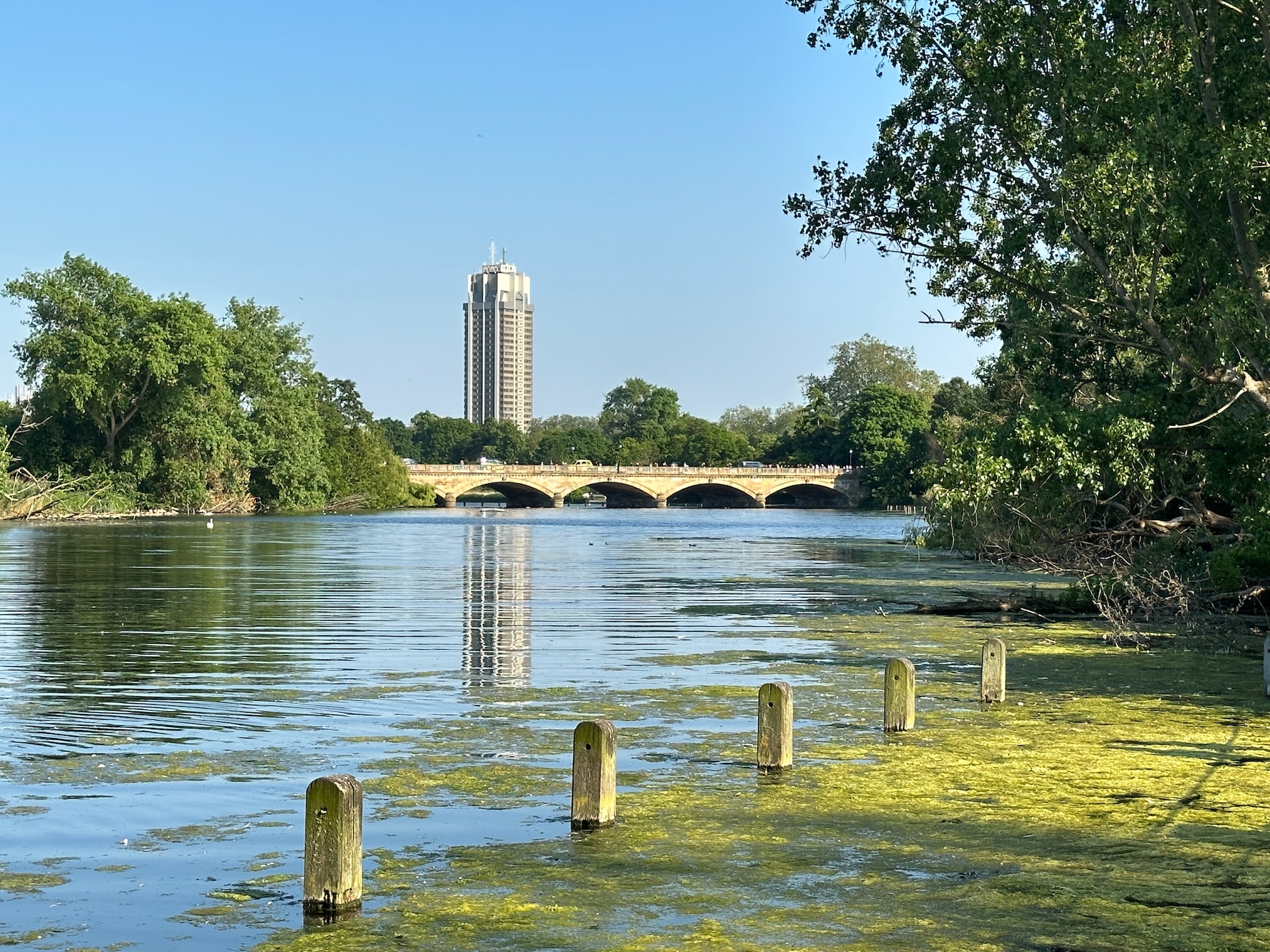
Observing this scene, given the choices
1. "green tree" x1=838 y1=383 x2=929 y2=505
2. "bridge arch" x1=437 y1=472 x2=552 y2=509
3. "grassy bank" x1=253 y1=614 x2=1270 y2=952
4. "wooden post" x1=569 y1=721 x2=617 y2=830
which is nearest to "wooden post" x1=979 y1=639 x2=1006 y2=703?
"grassy bank" x1=253 y1=614 x2=1270 y2=952

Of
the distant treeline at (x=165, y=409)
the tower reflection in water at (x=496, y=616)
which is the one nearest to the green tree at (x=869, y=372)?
the distant treeline at (x=165, y=409)

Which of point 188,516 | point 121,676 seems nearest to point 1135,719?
point 121,676

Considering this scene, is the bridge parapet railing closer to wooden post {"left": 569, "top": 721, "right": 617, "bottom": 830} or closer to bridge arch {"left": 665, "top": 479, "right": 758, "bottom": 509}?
bridge arch {"left": 665, "top": 479, "right": 758, "bottom": 509}

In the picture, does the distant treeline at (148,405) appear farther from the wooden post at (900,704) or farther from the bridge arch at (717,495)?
the wooden post at (900,704)

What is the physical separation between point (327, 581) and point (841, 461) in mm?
133931

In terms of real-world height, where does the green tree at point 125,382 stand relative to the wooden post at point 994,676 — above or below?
above

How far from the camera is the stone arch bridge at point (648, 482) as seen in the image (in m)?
147

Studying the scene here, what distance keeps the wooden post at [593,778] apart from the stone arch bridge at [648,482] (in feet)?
436

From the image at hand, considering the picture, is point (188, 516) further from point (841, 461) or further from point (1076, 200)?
point (841, 461)

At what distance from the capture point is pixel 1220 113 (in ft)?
69.1

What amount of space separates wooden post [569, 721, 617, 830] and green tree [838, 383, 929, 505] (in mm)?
131915

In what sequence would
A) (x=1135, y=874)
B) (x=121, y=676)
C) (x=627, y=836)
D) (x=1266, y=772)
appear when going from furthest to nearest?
(x=121, y=676) → (x=1266, y=772) → (x=627, y=836) → (x=1135, y=874)

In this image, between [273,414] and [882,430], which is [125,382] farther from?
[882,430]

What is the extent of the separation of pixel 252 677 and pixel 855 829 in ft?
37.5
